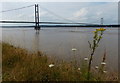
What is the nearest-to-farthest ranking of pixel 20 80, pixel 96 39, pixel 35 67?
pixel 96 39 → pixel 20 80 → pixel 35 67

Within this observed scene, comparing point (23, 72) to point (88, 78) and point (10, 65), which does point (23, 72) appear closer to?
point (10, 65)

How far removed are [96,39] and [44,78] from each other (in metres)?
0.83

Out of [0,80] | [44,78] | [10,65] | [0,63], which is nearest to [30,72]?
[44,78]

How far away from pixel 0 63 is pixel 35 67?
0.83 m

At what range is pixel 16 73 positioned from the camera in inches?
78.1

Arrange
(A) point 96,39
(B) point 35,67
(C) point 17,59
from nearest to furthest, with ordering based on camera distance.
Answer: (A) point 96,39, (B) point 35,67, (C) point 17,59

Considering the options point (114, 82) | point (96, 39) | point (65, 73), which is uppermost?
point (96, 39)

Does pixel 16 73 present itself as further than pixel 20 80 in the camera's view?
Yes

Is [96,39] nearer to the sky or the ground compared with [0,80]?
nearer to the sky

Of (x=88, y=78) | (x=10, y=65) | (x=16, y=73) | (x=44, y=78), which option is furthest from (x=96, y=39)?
(x=10, y=65)

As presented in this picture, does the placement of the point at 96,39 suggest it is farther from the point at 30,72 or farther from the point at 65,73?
the point at 30,72

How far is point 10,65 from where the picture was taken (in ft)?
8.27

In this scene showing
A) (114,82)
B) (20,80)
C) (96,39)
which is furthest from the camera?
(114,82)

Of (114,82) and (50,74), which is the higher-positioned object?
(50,74)
